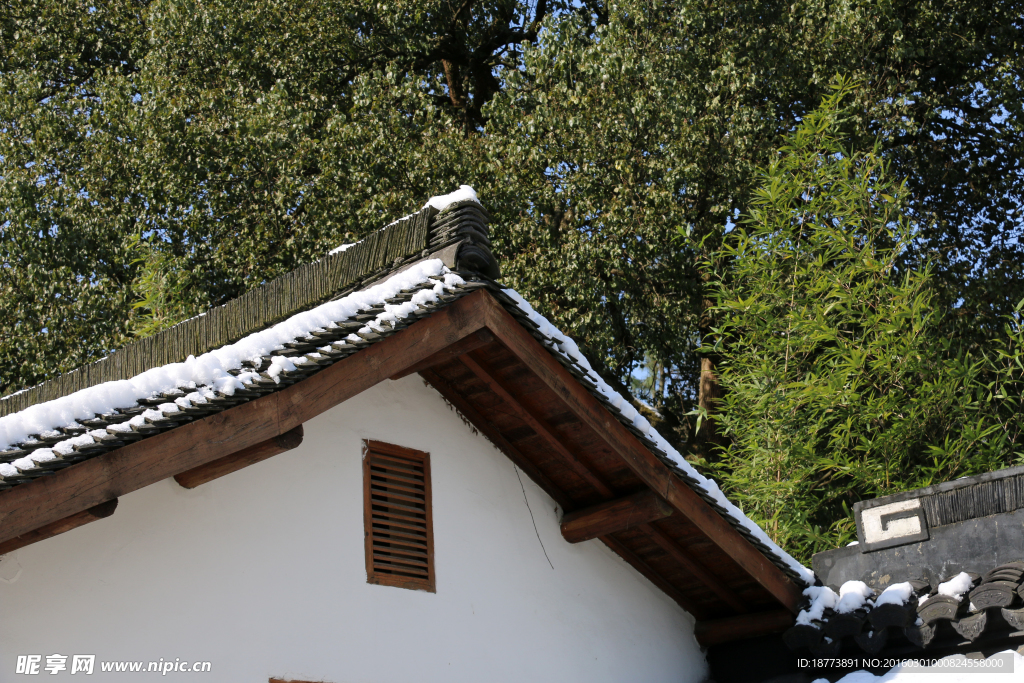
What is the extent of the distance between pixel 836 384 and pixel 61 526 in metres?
7.37

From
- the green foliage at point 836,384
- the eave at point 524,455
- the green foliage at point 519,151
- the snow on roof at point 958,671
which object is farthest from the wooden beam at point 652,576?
the green foliage at point 519,151

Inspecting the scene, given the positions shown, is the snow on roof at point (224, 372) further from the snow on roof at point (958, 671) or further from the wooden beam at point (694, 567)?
the snow on roof at point (958, 671)

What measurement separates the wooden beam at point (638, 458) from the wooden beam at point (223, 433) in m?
0.31

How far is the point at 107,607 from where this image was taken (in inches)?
145

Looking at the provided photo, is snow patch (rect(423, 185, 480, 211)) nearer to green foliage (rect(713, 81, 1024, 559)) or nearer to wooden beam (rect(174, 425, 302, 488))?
wooden beam (rect(174, 425, 302, 488))

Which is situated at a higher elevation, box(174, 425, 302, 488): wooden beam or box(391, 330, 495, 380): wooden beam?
box(391, 330, 495, 380): wooden beam

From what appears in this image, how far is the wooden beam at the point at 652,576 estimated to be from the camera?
19.5 feet

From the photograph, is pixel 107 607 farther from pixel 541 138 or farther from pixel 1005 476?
pixel 541 138

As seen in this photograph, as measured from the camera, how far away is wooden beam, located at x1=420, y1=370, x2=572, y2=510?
5.34m

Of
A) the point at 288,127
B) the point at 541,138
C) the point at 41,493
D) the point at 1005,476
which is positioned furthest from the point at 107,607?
the point at 288,127

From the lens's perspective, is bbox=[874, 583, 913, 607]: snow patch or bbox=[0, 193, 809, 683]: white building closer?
bbox=[0, 193, 809, 683]: white building

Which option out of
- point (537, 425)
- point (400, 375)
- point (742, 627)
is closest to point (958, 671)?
point (742, 627)

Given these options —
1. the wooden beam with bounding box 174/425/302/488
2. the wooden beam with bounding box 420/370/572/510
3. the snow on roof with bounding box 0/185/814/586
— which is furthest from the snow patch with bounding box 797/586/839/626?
the wooden beam with bounding box 174/425/302/488

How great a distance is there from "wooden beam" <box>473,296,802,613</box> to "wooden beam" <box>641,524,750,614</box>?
0.30m
